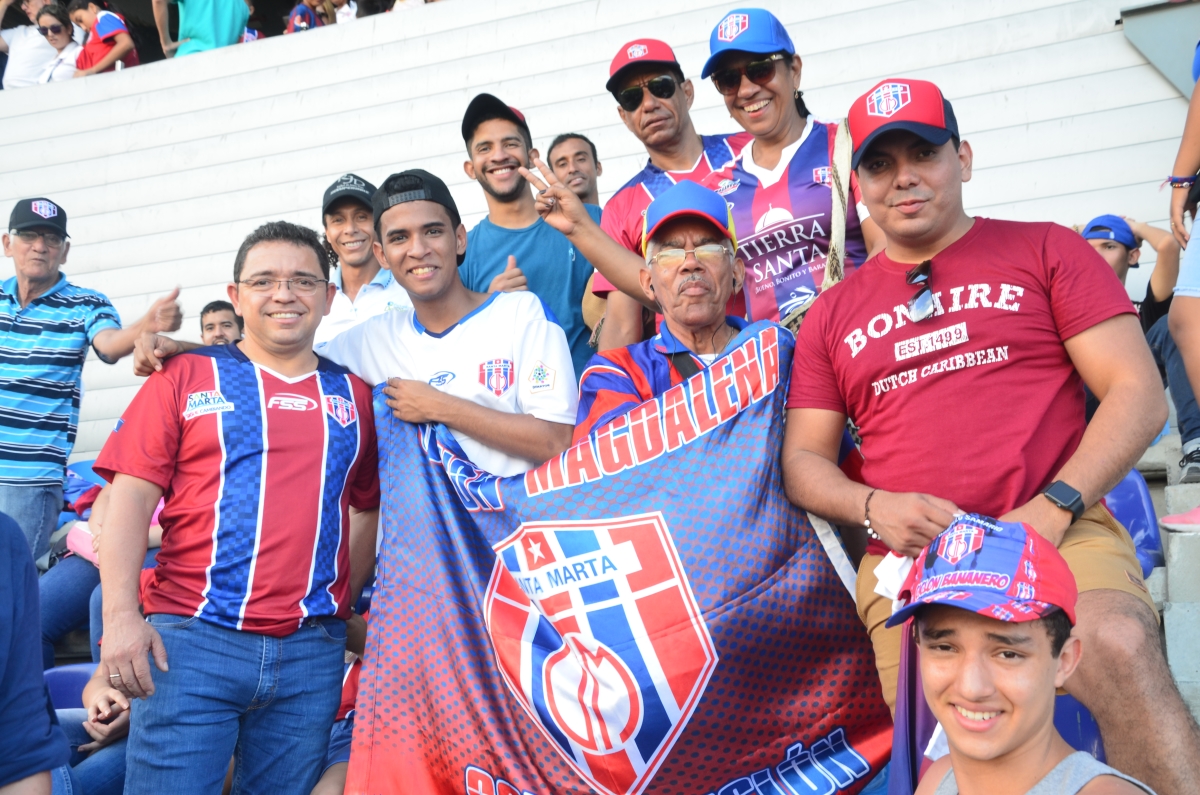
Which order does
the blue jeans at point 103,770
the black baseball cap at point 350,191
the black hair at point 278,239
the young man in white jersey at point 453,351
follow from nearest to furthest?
1. the young man in white jersey at point 453,351
2. the black hair at point 278,239
3. the blue jeans at point 103,770
4. the black baseball cap at point 350,191

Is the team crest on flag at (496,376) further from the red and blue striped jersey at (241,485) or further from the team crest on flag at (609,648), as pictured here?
the team crest on flag at (609,648)

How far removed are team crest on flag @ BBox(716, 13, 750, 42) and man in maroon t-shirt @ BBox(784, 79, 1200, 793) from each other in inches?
44.2

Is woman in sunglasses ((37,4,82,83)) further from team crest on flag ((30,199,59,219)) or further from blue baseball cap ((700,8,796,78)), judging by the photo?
blue baseball cap ((700,8,796,78))

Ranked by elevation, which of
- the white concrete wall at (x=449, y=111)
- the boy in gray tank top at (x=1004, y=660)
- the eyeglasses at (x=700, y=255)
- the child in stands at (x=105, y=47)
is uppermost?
the child in stands at (x=105, y=47)

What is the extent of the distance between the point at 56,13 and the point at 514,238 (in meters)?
8.11

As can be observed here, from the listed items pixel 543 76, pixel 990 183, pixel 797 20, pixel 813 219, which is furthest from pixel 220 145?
pixel 813 219

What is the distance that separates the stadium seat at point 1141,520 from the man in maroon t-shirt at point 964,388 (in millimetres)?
1200

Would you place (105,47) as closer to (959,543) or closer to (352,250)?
(352,250)

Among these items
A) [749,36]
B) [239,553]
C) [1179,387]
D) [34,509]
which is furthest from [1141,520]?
[34,509]

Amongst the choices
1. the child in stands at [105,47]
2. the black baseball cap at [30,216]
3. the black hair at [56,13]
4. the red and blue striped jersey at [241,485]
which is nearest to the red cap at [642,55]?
the red and blue striped jersey at [241,485]

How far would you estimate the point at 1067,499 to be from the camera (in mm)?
2295

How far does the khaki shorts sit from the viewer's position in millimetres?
2291

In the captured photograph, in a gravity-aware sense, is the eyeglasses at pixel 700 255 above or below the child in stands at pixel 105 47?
below

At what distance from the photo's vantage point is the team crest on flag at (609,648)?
2691 mm
